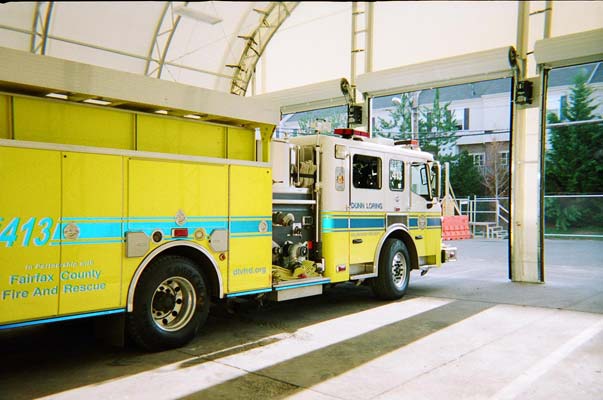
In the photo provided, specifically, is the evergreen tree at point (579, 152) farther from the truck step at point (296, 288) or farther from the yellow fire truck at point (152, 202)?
the truck step at point (296, 288)

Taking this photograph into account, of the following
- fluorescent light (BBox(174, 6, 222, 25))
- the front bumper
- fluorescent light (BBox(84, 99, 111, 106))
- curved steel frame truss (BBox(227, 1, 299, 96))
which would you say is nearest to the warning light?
fluorescent light (BBox(84, 99, 111, 106))

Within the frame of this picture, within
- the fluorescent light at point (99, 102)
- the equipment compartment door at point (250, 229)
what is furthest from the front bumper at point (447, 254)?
the fluorescent light at point (99, 102)

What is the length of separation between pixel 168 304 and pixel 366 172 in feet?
13.9

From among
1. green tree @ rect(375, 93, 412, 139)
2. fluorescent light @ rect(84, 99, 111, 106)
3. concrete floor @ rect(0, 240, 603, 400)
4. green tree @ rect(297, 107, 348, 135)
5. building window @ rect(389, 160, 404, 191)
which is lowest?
concrete floor @ rect(0, 240, 603, 400)

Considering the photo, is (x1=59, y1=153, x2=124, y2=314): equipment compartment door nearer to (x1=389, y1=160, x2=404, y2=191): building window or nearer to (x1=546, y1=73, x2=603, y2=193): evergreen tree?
(x1=389, y1=160, x2=404, y2=191): building window

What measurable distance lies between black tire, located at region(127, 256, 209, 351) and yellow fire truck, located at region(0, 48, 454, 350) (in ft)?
0.04

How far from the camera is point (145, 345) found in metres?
5.71

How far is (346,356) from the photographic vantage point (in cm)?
579

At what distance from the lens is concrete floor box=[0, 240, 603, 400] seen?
473 centimetres

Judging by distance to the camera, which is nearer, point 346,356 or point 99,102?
point 99,102

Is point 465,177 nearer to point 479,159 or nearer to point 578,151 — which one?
point 479,159

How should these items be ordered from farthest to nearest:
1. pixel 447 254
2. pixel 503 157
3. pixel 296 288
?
pixel 503 157 → pixel 447 254 → pixel 296 288

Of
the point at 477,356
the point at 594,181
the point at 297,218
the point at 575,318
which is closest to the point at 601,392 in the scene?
the point at 477,356

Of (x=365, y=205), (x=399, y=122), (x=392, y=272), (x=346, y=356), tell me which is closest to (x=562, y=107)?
(x=399, y=122)
